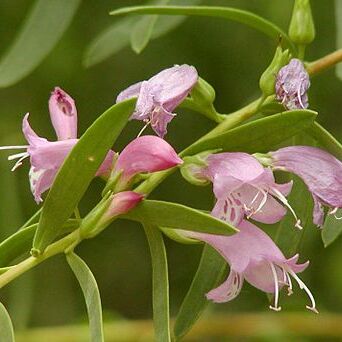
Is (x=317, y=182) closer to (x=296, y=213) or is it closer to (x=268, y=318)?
(x=296, y=213)

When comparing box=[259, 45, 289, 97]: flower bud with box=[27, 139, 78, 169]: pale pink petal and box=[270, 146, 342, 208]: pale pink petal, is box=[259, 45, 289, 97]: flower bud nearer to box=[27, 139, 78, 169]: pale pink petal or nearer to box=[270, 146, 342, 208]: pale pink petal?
box=[270, 146, 342, 208]: pale pink petal

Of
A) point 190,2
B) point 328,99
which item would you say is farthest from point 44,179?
point 328,99

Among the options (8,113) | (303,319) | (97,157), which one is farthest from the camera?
(8,113)

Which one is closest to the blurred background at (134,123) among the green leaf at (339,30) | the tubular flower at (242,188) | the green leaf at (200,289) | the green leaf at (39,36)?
the green leaf at (39,36)

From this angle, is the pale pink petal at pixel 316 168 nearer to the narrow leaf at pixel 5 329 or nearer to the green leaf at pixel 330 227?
the green leaf at pixel 330 227

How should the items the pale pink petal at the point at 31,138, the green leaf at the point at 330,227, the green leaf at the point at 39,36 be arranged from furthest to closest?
the green leaf at the point at 39,36
the green leaf at the point at 330,227
the pale pink petal at the point at 31,138

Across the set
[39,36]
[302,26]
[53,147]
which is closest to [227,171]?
[53,147]
